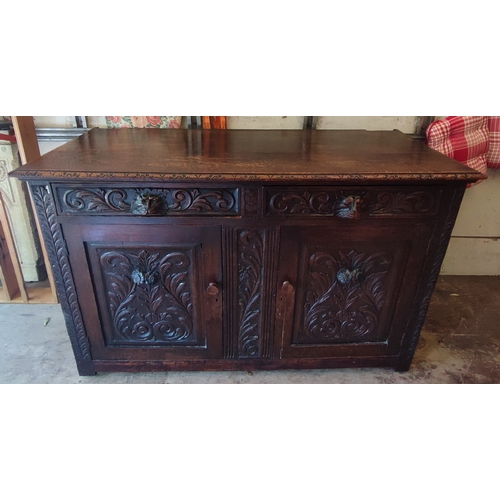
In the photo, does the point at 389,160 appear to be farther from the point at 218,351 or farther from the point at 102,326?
the point at 102,326

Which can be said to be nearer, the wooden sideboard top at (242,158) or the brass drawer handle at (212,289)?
the wooden sideboard top at (242,158)

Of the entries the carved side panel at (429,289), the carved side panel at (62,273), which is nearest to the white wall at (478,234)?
the carved side panel at (429,289)

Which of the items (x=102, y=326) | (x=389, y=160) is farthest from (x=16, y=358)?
(x=389, y=160)

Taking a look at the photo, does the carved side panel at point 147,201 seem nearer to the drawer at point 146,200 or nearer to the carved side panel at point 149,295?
the drawer at point 146,200

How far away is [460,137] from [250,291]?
4.19ft

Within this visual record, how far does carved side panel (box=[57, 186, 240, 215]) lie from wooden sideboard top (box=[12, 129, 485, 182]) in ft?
0.20

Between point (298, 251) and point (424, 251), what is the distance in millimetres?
472

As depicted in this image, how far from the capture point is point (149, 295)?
4.65 ft

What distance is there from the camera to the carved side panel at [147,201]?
1.21 m

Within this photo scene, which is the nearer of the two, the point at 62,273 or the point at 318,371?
the point at 62,273

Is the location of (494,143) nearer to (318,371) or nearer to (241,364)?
(318,371)

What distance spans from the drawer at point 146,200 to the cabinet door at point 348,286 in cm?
26

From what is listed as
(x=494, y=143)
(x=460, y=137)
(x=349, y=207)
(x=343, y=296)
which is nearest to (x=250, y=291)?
(x=343, y=296)

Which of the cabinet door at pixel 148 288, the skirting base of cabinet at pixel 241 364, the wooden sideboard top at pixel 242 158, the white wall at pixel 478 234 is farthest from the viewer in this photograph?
the white wall at pixel 478 234
